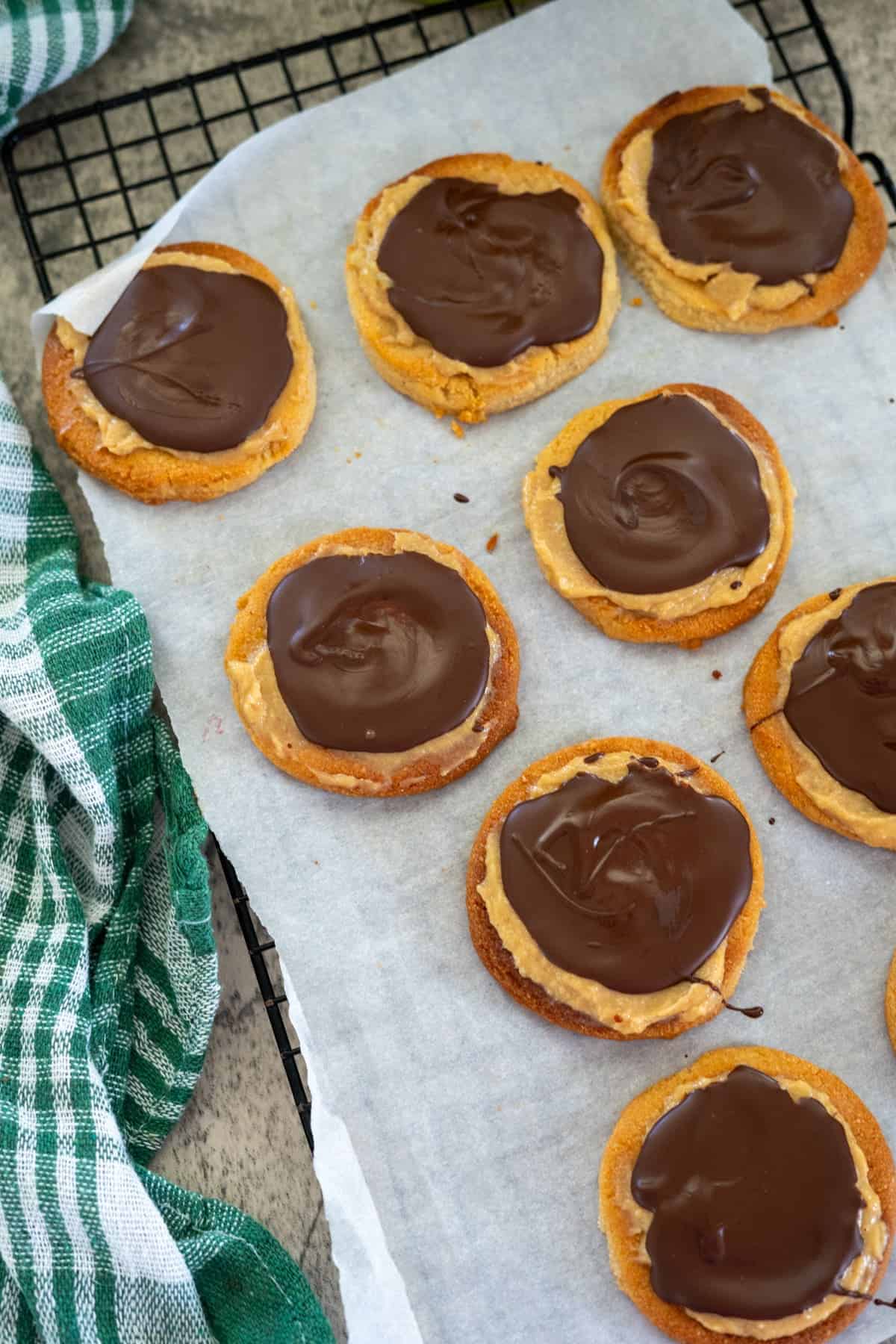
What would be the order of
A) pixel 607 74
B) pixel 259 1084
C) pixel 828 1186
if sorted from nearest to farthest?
pixel 828 1186 < pixel 259 1084 < pixel 607 74

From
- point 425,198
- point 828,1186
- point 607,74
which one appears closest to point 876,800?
point 828,1186

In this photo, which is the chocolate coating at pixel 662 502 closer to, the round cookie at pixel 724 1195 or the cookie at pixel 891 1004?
the cookie at pixel 891 1004

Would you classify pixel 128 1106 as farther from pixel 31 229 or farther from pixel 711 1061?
pixel 31 229

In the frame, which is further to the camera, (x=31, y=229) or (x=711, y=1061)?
(x=31, y=229)

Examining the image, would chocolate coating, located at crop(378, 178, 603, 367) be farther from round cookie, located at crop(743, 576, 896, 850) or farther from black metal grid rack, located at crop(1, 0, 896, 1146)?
round cookie, located at crop(743, 576, 896, 850)

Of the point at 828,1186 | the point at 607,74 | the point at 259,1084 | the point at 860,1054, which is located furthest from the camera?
the point at 607,74

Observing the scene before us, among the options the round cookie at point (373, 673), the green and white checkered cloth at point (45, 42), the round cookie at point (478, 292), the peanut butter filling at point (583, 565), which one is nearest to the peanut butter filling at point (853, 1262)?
the round cookie at point (373, 673)

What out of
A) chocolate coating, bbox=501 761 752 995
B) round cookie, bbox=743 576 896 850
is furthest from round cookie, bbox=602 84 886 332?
chocolate coating, bbox=501 761 752 995

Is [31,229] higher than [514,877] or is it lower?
→ higher
